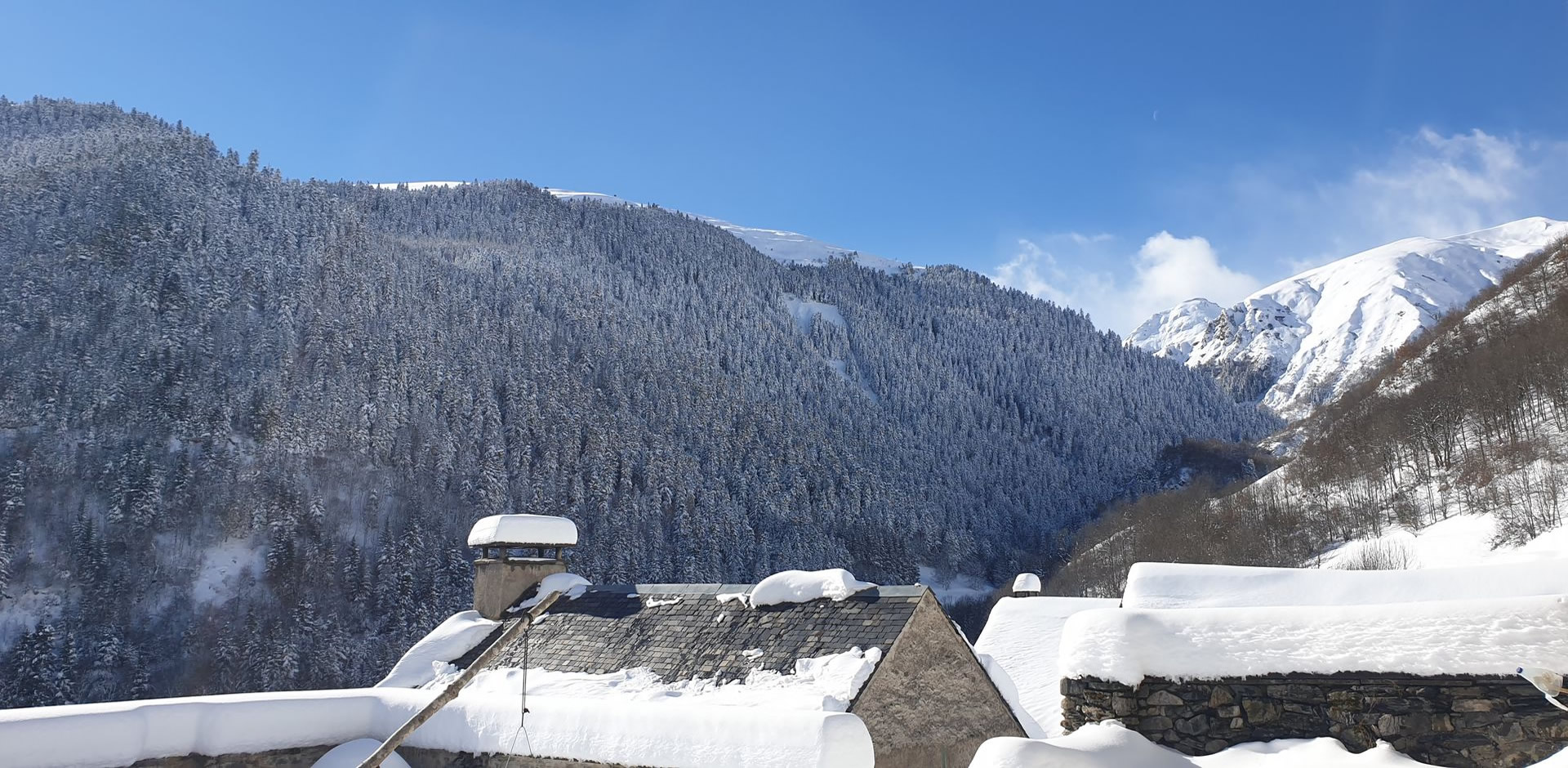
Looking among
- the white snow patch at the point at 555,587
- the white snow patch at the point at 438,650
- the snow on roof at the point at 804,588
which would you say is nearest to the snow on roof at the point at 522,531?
the white snow patch at the point at 555,587

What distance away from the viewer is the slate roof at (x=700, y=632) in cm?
1367

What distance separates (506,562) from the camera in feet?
66.2

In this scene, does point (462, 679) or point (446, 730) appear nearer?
point (462, 679)

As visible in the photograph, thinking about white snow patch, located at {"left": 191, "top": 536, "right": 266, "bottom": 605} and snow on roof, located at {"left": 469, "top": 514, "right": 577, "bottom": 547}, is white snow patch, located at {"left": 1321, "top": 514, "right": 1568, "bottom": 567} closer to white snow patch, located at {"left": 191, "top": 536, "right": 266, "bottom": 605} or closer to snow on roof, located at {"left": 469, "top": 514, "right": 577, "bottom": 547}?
snow on roof, located at {"left": 469, "top": 514, "right": 577, "bottom": 547}

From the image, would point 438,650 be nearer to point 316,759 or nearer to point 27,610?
point 316,759

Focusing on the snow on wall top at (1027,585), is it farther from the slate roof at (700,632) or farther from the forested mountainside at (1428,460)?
the slate roof at (700,632)

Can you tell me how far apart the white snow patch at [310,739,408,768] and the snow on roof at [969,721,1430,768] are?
925 cm

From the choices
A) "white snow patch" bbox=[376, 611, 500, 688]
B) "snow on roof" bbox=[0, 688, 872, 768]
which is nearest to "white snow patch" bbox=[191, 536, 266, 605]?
"white snow patch" bbox=[376, 611, 500, 688]

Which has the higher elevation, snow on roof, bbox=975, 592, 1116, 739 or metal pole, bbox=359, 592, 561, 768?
metal pole, bbox=359, 592, 561, 768

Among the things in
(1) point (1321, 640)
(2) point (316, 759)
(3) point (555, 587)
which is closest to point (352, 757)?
(2) point (316, 759)

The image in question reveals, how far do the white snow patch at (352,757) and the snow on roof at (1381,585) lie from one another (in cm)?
969

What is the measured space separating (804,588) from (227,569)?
87524 millimetres

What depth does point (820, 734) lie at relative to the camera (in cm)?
945

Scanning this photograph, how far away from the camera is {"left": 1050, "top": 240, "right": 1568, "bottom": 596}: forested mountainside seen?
4669 cm
